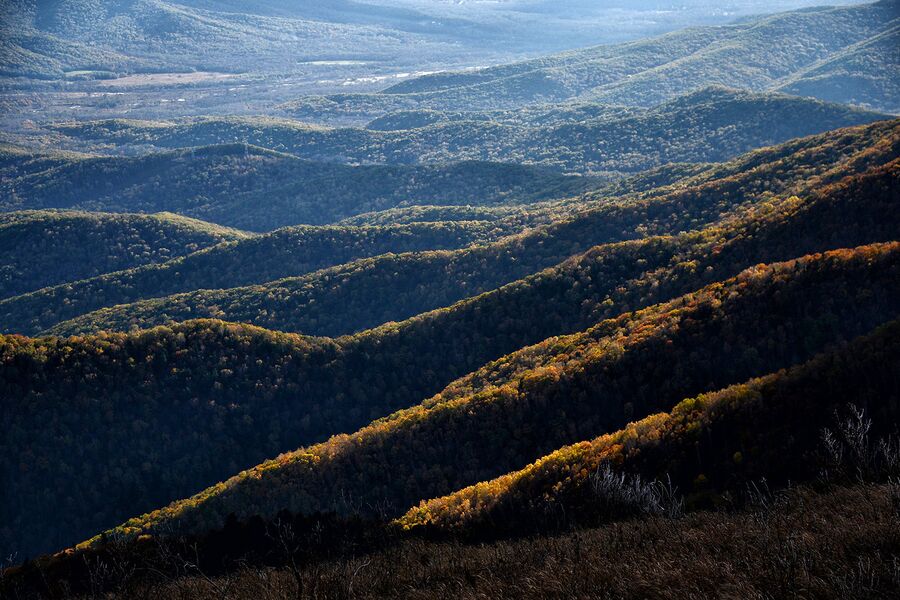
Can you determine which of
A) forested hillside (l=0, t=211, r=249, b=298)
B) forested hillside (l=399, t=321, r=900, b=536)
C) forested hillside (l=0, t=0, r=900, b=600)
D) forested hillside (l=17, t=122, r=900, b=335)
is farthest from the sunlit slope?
forested hillside (l=0, t=211, r=249, b=298)

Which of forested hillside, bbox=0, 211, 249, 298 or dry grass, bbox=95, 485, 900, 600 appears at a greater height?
dry grass, bbox=95, 485, 900, 600

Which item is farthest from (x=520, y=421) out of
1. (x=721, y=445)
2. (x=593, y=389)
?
(x=721, y=445)

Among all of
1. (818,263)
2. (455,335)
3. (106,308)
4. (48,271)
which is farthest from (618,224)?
(48,271)

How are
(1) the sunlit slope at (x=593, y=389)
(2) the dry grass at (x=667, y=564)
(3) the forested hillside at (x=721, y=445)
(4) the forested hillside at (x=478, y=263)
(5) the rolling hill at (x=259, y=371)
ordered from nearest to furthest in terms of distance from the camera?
(2) the dry grass at (x=667, y=564), (3) the forested hillside at (x=721, y=445), (1) the sunlit slope at (x=593, y=389), (5) the rolling hill at (x=259, y=371), (4) the forested hillside at (x=478, y=263)

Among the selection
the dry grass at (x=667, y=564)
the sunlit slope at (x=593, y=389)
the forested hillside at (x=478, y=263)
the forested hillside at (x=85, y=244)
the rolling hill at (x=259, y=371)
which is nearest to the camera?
the dry grass at (x=667, y=564)

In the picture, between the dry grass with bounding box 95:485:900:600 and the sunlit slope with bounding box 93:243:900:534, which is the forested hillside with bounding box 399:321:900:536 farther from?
the sunlit slope with bounding box 93:243:900:534

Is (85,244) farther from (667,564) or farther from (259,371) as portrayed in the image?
(667,564)

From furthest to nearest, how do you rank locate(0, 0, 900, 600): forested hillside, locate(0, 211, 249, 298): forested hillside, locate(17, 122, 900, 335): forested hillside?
locate(0, 211, 249, 298): forested hillside
locate(17, 122, 900, 335): forested hillside
locate(0, 0, 900, 600): forested hillside

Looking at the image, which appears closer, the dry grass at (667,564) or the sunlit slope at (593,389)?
the dry grass at (667,564)

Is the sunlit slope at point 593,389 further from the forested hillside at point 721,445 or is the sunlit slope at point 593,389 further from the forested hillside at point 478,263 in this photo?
the forested hillside at point 478,263

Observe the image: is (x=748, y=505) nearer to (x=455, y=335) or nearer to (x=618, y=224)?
(x=455, y=335)

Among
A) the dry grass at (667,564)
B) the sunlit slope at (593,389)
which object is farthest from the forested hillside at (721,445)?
the sunlit slope at (593,389)

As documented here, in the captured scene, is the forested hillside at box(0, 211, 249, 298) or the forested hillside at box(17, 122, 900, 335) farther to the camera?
the forested hillside at box(0, 211, 249, 298)
